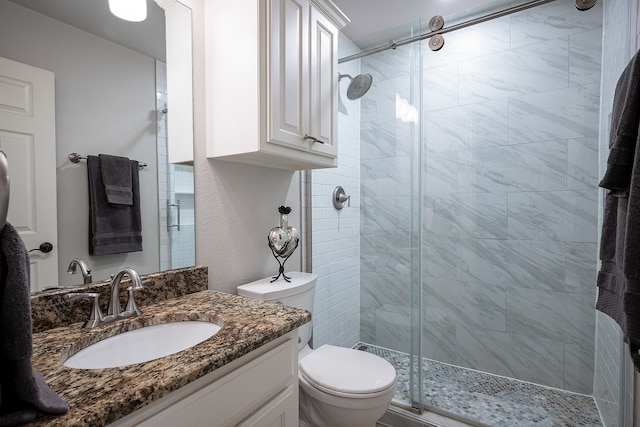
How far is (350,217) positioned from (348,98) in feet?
3.01

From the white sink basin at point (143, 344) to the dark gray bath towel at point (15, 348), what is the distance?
1.15ft

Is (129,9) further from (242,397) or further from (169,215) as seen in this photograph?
(242,397)

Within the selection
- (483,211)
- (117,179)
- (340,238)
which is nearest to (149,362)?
(117,179)

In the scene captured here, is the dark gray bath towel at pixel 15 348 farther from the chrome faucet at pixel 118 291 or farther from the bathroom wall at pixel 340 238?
the bathroom wall at pixel 340 238

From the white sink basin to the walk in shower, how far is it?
121 cm

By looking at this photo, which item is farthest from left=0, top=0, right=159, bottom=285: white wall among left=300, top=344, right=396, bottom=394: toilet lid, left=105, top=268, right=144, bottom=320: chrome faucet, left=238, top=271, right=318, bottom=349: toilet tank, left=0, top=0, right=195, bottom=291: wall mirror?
left=300, top=344, right=396, bottom=394: toilet lid

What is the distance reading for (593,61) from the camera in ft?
6.27

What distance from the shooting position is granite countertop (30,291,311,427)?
0.58 m

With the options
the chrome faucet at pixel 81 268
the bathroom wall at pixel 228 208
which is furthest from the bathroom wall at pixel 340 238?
the chrome faucet at pixel 81 268

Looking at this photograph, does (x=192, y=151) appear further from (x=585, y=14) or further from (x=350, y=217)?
(x=585, y=14)

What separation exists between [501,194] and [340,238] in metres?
1.18

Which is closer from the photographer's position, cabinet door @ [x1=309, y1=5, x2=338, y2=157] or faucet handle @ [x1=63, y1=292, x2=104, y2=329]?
faucet handle @ [x1=63, y1=292, x2=104, y2=329]

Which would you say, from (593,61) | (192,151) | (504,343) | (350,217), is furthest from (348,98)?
(504,343)

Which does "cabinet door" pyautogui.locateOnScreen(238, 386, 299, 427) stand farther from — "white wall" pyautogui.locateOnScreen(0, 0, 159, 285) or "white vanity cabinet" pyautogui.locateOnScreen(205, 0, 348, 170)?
"white vanity cabinet" pyautogui.locateOnScreen(205, 0, 348, 170)
